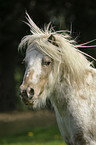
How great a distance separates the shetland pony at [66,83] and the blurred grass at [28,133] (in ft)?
17.4

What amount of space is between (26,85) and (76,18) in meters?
10.9

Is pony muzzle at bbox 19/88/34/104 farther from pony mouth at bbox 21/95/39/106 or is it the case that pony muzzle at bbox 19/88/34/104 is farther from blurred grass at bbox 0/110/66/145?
blurred grass at bbox 0/110/66/145

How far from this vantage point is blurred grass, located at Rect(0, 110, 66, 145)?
9520mm

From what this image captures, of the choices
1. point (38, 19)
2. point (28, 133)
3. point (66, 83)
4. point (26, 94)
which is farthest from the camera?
point (38, 19)

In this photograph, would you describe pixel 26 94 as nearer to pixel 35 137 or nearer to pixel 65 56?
pixel 65 56

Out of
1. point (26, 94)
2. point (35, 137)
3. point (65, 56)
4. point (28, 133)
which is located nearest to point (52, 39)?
point (65, 56)

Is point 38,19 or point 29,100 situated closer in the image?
point 29,100

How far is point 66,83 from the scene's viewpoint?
12.2 feet

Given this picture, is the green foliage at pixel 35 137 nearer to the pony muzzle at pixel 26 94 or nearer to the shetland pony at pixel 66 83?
the shetland pony at pixel 66 83

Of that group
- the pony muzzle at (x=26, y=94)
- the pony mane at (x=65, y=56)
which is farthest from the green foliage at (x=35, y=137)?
the pony muzzle at (x=26, y=94)

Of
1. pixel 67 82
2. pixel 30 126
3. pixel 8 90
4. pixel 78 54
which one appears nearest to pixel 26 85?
pixel 67 82

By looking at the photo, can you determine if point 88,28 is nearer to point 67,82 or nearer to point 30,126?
point 30,126

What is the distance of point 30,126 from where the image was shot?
1293 centimetres

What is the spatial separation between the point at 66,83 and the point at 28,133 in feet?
25.4
